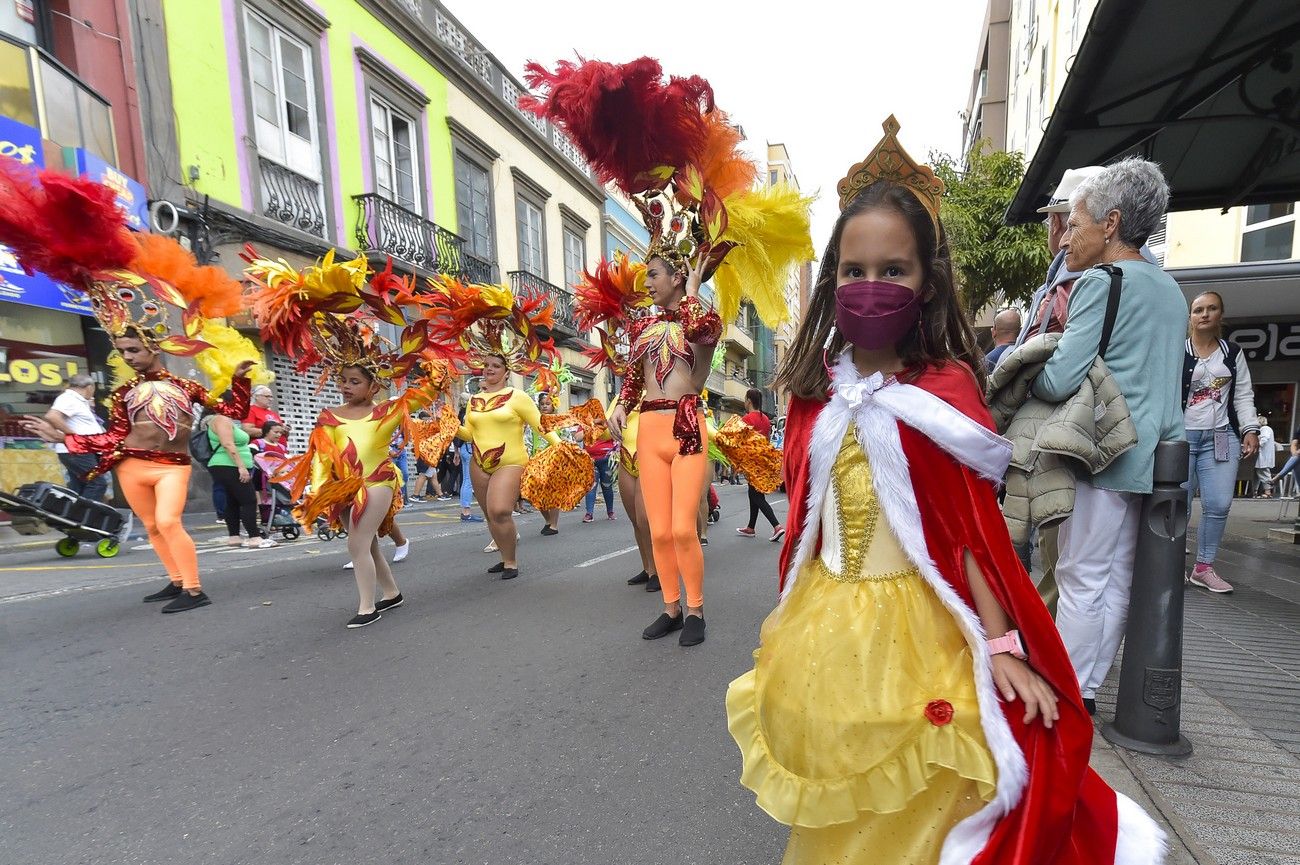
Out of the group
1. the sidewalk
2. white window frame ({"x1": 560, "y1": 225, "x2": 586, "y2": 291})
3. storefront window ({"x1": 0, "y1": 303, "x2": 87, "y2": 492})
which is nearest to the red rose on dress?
the sidewalk

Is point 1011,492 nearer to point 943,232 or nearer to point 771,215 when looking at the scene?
point 943,232

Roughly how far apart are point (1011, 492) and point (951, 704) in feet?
4.23

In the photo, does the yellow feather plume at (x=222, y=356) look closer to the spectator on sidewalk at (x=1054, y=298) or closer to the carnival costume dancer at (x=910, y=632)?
the carnival costume dancer at (x=910, y=632)

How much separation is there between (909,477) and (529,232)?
20557 mm

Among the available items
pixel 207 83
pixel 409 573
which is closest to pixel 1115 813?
pixel 409 573

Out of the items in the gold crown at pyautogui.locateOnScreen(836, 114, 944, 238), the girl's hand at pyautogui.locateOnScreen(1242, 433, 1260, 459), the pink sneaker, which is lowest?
the pink sneaker

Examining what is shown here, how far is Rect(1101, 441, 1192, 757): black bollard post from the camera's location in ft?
7.16

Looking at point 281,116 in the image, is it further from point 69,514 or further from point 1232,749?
point 1232,749

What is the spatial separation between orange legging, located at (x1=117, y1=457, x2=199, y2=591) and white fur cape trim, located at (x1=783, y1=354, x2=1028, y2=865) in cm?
481

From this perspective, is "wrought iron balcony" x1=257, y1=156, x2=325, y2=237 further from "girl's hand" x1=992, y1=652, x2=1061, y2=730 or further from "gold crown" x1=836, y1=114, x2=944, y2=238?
"girl's hand" x1=992, y1=652, x2=1061, y2=730

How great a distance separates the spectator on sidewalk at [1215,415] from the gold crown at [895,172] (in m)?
3.98

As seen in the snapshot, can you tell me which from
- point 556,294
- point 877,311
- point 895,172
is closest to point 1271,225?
point 895,172

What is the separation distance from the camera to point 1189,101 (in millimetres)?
4574

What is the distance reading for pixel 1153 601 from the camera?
2.23 meters
